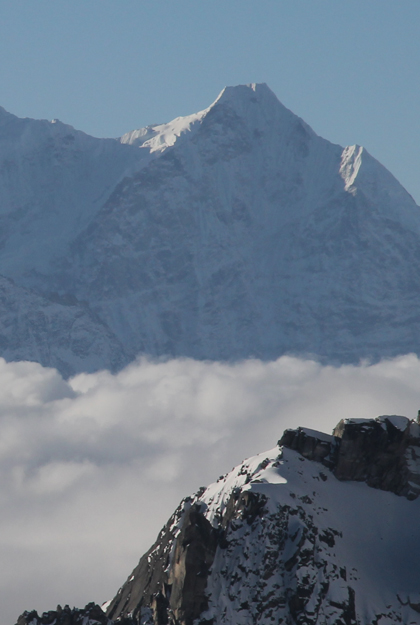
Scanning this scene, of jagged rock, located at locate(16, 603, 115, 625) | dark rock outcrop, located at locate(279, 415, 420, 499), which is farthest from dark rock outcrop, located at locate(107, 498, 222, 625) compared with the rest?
dark rock outcrop, located at locate(279, 415, 420, 499)

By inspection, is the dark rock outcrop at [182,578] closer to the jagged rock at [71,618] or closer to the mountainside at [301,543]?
the mountainside at [301,543]

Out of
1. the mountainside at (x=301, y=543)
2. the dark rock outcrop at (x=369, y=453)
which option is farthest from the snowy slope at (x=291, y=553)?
the dark rock outcrop at (x=369, y=453)

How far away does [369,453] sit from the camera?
175000 millimetres

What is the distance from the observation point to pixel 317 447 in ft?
576

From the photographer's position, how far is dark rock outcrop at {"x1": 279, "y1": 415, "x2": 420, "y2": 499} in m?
175

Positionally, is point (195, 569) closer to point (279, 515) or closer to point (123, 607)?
point (279, 515)

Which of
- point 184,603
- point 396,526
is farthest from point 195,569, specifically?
point 396,526

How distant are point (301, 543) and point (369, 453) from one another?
2326cm

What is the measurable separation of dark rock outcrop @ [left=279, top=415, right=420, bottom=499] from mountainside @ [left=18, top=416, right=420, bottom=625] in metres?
0.15

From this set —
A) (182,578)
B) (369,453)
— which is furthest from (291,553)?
(369,453)

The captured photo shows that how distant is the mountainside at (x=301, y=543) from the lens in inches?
6107

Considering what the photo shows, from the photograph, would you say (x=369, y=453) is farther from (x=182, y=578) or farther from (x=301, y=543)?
(x=182, y=578)

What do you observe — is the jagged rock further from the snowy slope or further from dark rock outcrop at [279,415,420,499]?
dark rock outcrop at [279,415,420,499]

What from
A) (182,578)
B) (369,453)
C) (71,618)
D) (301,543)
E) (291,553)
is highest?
(369,453)
